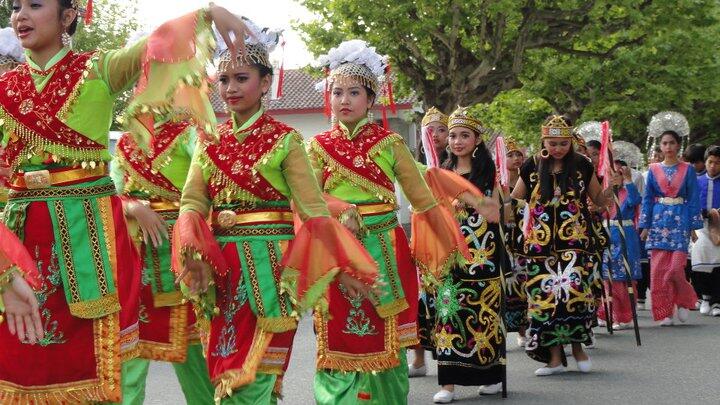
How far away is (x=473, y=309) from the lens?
27.5 feet

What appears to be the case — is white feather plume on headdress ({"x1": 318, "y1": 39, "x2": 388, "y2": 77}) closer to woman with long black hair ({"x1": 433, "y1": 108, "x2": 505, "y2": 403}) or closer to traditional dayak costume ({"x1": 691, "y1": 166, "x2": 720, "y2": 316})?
woman with long black hair ({"x1": 433, "y1": 108, "x2": 505, "y2": 403})

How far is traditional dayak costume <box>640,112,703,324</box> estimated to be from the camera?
12562 millimetres

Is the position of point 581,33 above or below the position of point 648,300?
above

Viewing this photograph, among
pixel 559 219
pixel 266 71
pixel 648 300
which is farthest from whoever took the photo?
pixel 648 300

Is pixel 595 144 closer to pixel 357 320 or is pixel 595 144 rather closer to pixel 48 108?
pixel 357 320

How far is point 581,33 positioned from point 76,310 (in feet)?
77.3

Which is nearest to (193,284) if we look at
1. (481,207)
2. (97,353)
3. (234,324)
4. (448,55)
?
(234,324)

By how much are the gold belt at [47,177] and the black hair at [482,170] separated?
13.6 feet

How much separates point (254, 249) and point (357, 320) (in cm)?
130

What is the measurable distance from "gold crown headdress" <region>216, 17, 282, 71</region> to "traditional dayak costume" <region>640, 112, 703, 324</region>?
7.82 metres

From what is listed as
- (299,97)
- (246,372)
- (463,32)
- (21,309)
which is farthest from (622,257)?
(299,97)

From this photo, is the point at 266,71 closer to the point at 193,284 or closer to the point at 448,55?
the point at 193,284

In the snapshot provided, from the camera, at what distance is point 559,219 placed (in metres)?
9.44

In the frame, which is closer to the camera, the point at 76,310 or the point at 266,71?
the point at 76,310
